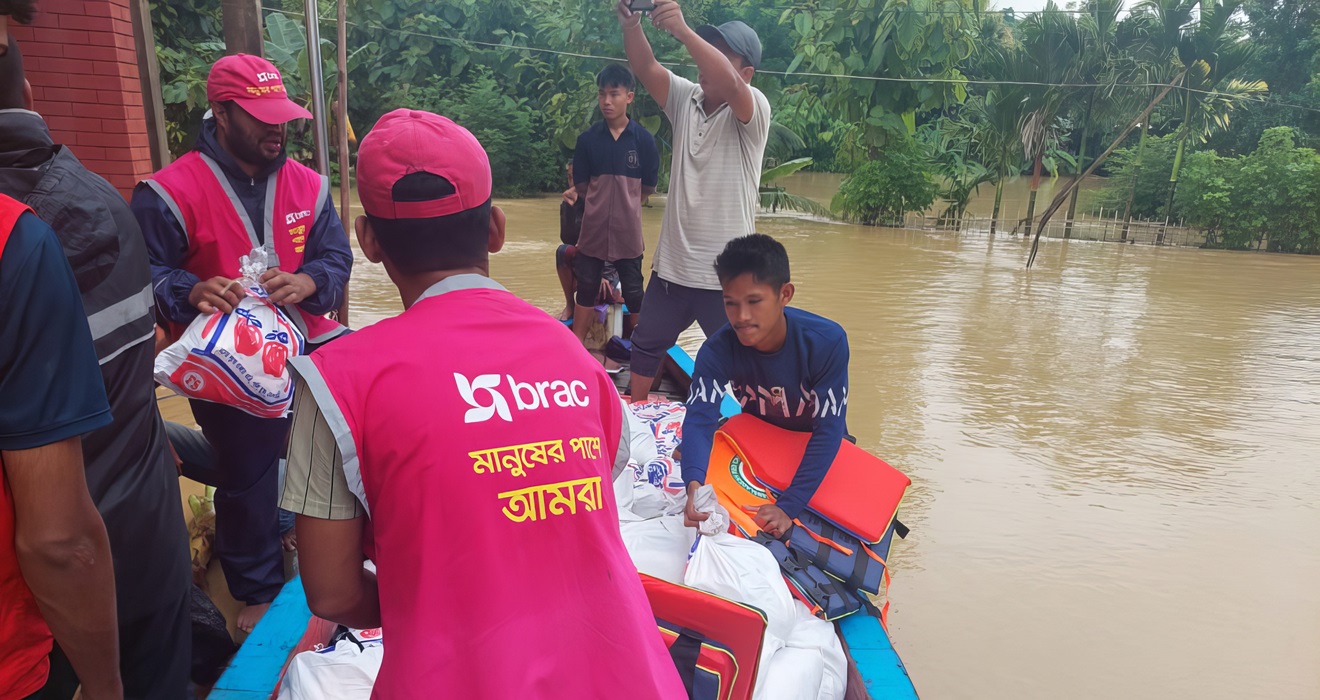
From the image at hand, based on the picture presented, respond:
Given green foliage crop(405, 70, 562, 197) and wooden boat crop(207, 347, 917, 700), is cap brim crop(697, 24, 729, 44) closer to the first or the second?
wooden boat crop(207, 347, 917, 700)

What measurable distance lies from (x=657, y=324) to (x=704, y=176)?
28.5 inches

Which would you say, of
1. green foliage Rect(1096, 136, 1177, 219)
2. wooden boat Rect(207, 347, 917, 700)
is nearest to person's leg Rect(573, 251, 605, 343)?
wooden boat Rect(207, 347, 917, 700)

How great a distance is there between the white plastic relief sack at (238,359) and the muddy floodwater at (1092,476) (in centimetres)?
243

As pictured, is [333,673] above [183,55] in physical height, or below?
below

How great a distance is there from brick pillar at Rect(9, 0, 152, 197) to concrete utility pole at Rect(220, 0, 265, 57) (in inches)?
38.7

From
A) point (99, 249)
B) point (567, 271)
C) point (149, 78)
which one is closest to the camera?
point (99, 249)

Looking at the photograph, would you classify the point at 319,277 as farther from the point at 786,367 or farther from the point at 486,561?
the point at 486,561

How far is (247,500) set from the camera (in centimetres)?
278

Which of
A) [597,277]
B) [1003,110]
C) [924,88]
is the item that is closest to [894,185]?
[924,88]

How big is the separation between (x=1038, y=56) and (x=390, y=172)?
17833 mm

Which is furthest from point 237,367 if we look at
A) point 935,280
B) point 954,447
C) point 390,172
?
point 935,280

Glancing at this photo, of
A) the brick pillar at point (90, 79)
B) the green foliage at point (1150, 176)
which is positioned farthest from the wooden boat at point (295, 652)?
the green foliage at point (1150, 176)

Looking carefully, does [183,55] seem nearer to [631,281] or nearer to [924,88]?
[631,281]

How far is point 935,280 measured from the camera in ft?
39.6
